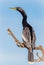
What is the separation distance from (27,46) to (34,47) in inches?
1.5

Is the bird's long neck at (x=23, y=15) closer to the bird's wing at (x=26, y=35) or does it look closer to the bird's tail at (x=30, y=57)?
the bird's wing at (x=26, y=35)

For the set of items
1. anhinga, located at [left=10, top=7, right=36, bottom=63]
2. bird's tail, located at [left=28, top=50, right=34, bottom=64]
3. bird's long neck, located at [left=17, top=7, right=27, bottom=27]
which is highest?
bird's long neck, located at [left=17, top=7, right=27, bottom=27]

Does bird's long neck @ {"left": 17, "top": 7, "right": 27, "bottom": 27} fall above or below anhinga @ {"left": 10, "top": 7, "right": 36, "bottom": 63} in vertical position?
above

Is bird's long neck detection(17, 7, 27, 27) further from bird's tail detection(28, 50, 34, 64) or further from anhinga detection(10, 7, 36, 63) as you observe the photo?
bird's tail detection(28, 50, 34, 64)

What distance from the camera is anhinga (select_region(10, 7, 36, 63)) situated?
3.73 feet

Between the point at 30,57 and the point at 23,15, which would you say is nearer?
the point at 30,57

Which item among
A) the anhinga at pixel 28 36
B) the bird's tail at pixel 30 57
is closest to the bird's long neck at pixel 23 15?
the anhinga at pixel 28 36

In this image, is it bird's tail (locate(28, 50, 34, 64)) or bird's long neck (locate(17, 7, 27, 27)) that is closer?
bird's tail (locate(28, 50, 34, 64))

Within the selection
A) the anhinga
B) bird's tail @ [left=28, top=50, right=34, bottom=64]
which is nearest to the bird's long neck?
the anhinga

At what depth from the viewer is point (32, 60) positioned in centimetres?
112

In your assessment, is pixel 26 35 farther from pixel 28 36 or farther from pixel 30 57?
pixel 30 57

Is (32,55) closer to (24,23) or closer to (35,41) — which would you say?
(35,41)

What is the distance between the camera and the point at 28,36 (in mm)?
1208

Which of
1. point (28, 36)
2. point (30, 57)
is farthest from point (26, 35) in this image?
point (30, 57)
